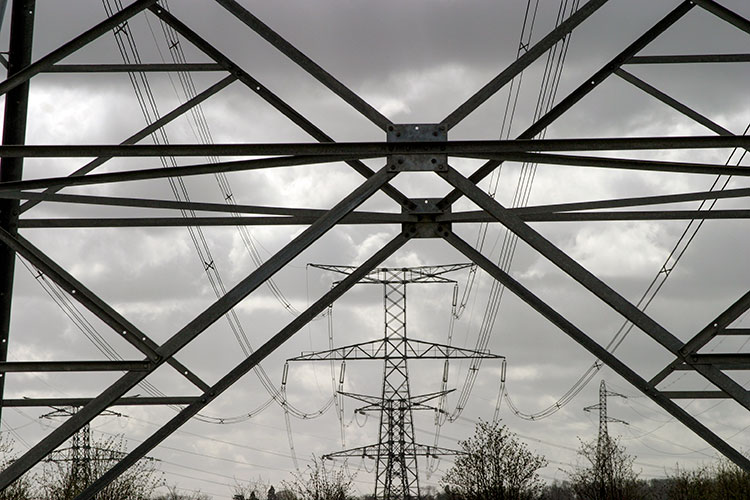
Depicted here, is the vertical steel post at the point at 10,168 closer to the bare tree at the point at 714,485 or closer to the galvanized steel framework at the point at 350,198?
the galvanized steel framework at the point at 350,198

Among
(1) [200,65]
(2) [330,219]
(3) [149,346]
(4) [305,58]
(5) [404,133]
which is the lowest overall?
(3) [149,346]

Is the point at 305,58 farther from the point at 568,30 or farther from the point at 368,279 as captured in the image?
the point at 368,279

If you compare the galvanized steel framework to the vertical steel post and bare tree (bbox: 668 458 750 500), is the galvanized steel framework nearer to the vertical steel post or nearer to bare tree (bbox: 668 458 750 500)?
the vertical steel post

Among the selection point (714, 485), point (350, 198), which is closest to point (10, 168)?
point (350, 198)

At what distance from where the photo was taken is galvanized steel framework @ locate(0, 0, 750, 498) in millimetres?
10812

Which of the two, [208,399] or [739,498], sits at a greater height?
[739,498]

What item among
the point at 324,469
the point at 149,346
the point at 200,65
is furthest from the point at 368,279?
the point at 149,346

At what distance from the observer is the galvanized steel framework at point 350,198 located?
10812 millimetres

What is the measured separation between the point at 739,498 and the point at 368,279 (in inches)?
728

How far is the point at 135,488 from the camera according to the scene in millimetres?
38562

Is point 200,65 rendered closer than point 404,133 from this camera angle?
No

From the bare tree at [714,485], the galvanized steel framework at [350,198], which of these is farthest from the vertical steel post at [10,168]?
the bare tree at [714,485]

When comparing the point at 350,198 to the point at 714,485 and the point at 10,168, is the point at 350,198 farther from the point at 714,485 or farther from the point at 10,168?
the point at 714,485

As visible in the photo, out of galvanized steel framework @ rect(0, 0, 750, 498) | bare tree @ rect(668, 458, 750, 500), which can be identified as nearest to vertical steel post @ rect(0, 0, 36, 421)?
galvanized steel framework @ rect(0, 0, 750, 498)
